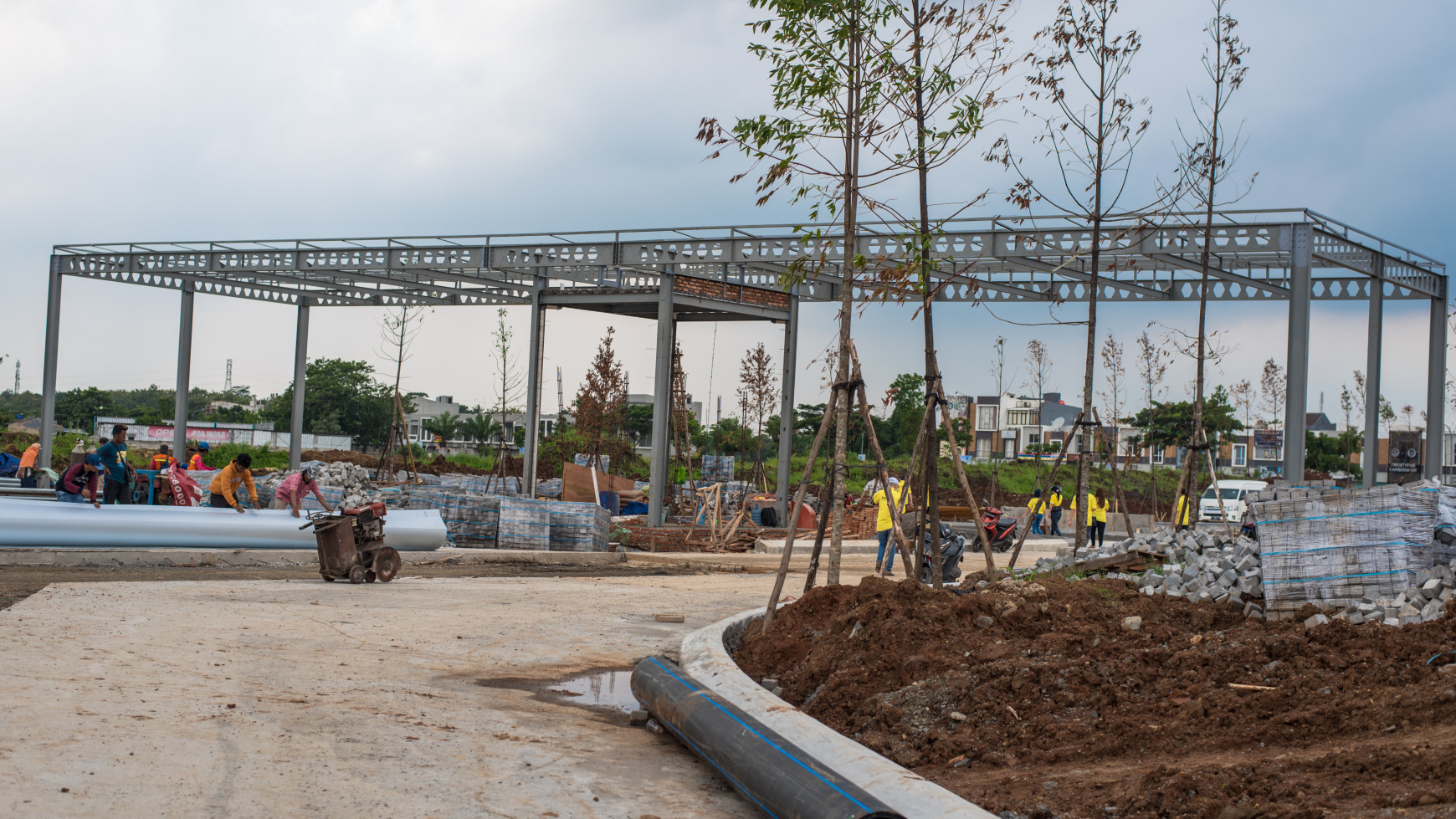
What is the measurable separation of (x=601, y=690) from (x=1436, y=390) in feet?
80.1

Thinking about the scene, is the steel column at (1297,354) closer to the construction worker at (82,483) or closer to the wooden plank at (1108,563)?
the wooden plank at (1108,563)

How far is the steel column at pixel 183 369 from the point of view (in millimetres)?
34500

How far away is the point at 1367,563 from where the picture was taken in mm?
7180

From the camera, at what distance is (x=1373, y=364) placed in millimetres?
24203

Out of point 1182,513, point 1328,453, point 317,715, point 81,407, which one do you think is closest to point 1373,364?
point 1182,513

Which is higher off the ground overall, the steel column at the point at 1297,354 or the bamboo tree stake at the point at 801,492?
the steel column at the point at 1297,354

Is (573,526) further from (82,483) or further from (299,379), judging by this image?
(299,379)

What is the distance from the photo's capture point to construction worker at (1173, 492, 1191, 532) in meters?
15.3

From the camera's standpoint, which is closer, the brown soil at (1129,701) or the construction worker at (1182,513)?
the brown soil at (1129,701)

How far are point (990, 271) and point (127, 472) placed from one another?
724 inches

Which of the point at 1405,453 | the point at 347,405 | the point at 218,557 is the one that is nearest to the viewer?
the point at 218,557

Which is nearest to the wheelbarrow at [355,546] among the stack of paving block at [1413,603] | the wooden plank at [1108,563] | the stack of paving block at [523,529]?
the stack of paving block at [523,529]

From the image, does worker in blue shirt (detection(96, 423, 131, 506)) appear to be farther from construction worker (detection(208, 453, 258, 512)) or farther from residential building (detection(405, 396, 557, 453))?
residential building (detection(405, 396, 557, 453))

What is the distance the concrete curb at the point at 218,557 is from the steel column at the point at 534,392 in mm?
8846
